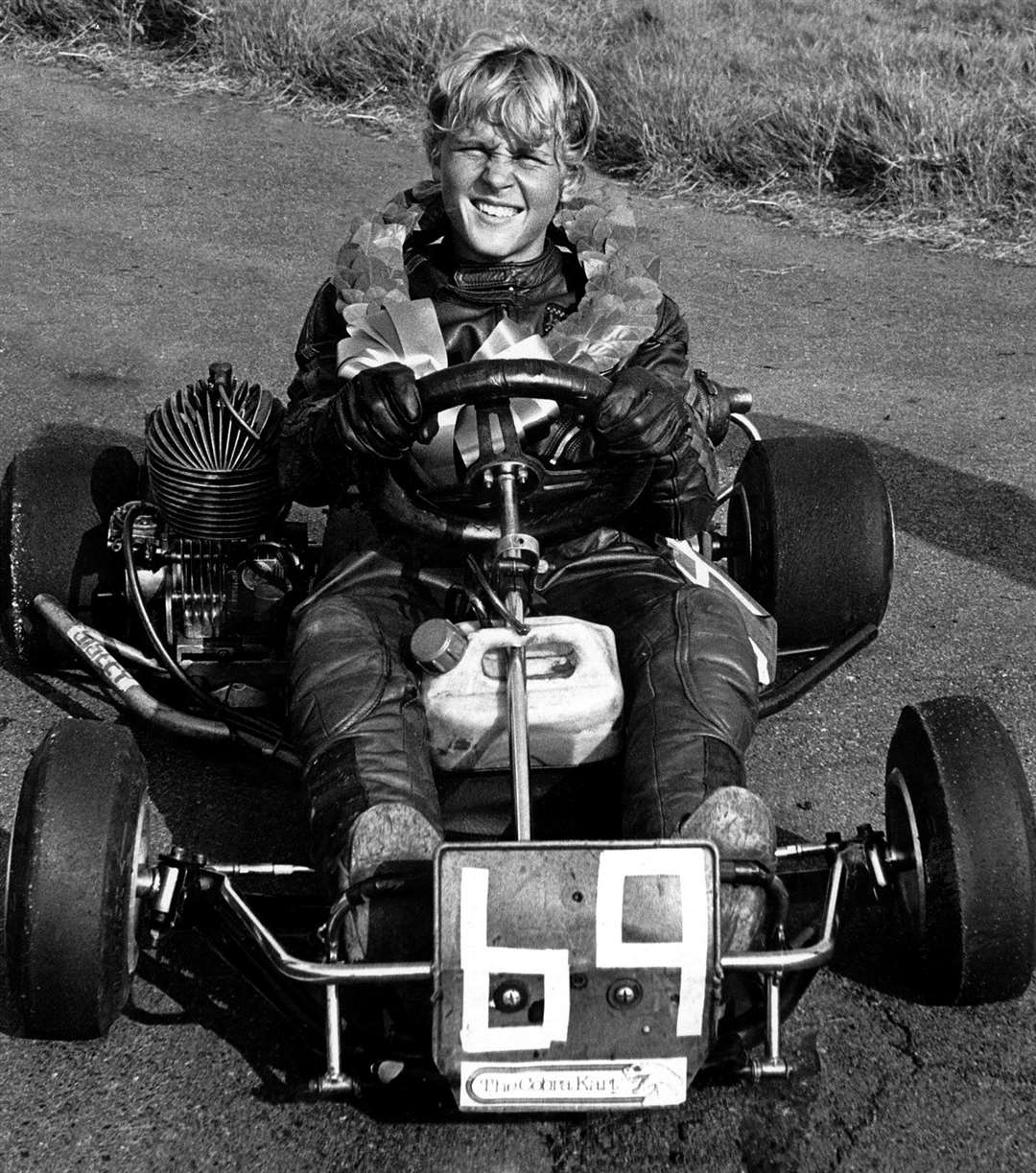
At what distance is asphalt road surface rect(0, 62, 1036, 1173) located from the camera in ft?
8.25

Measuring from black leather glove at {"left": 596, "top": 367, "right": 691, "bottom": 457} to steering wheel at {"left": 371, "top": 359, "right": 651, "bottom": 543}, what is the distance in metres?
0.03

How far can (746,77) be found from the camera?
843cm

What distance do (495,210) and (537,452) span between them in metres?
0.57

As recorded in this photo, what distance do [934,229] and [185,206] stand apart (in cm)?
354

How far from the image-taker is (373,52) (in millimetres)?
8422

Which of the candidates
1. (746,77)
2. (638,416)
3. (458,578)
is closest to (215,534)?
(458,578)

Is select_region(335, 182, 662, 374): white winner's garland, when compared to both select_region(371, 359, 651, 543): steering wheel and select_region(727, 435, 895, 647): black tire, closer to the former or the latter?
select_region(371, 359, 651, 543): steering wheel

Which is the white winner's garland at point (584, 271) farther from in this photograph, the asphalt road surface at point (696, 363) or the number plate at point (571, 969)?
the number plate at point (571, 969)

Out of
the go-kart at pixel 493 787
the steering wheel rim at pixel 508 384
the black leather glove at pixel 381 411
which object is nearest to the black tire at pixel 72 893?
the go-kart at pixel 493 787

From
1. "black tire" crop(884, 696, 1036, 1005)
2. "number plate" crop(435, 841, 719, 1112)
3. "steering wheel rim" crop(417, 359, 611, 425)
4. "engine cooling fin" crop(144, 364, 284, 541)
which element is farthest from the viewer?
"engine cooling fin" crop(144, 364, 284, 541)

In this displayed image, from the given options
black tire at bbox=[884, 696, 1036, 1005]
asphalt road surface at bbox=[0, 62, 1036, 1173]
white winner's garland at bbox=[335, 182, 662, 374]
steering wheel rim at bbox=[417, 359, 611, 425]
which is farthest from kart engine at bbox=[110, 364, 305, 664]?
black tire at bbox=[884, 696, 1036, 1005]

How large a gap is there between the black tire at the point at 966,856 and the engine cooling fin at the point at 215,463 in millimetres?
1608

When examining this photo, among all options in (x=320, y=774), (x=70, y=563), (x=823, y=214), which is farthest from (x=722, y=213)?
(x=320, y=774)

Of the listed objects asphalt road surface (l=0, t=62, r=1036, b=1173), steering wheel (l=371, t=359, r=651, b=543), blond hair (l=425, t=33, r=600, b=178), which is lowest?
asphalt road surface (l=0, t=62, r=1036, b=1173)
